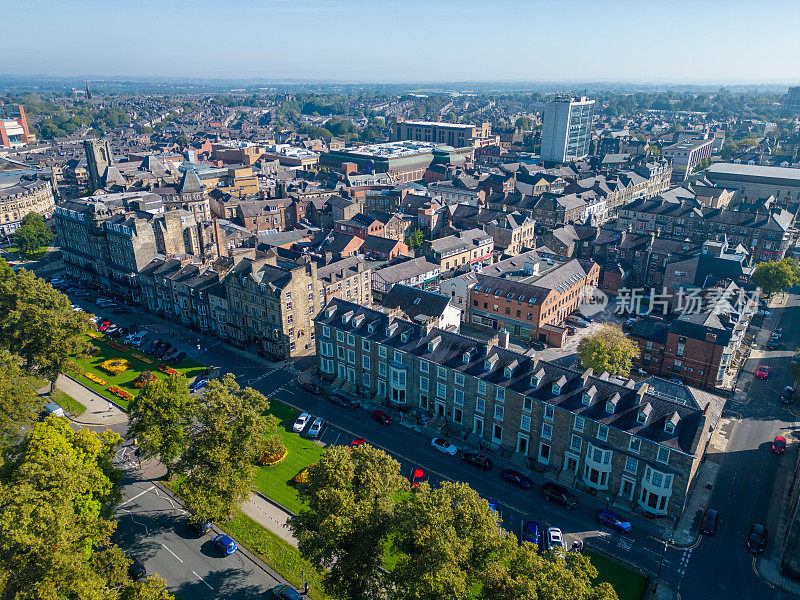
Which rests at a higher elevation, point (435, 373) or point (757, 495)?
point (435, 373)

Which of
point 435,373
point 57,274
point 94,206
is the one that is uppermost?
point 94,206

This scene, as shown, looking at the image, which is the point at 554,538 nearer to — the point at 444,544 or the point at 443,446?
the point at 443,446

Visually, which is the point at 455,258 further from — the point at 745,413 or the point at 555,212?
the point at 745,413

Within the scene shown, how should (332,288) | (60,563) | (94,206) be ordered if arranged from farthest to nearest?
(94,206) → (332,288) → (60,563)

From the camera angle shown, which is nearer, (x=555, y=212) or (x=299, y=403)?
(x=299, y=403)

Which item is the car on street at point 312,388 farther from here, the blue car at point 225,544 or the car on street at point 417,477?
the blue car at point 225,544

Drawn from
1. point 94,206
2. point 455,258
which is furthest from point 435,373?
point 94,206

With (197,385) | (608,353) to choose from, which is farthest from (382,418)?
(608,353)
